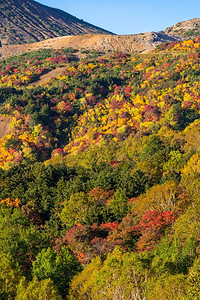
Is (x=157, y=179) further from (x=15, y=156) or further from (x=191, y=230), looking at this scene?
(x=15, y=156)

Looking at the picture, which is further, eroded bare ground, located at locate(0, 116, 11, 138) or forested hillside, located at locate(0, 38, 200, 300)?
eroded bare ground, located at locate(0, 116, 11, 138)

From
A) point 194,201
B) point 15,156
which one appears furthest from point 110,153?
point 194,201

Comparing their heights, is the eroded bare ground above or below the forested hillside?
below

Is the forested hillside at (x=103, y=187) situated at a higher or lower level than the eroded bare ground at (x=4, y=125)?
higher

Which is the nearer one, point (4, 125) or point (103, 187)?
point (103, 187)

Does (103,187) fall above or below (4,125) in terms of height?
above
